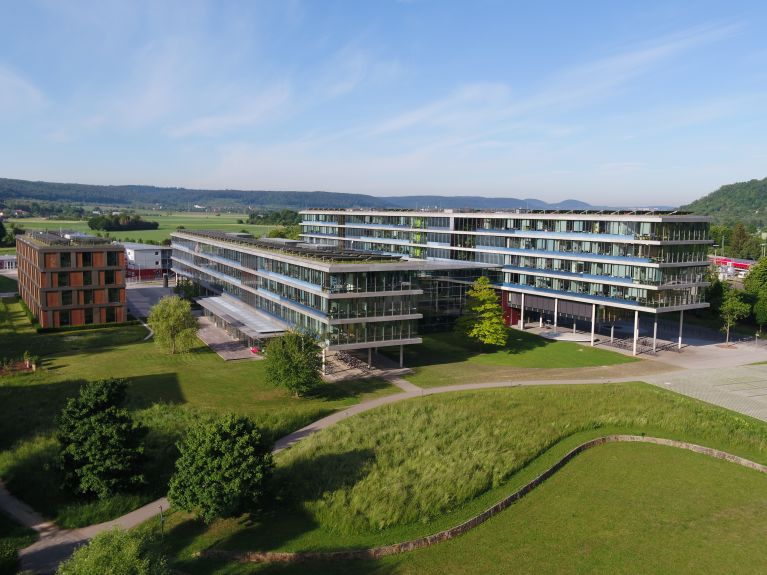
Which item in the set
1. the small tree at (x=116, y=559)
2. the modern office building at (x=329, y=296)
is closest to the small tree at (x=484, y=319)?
the modern office building at (x=329, y=296)

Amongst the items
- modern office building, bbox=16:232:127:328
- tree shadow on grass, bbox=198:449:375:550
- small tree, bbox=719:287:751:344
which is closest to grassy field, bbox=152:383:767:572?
tree shadow on grass, bbox=198:449:375:550

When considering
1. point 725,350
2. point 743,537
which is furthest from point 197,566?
point 725,350

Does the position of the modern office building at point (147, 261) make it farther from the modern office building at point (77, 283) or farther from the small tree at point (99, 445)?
the small tree at point (99, 445)

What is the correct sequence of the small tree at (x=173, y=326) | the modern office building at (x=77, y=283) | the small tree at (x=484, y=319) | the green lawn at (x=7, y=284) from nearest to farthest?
the small tree at (x=173, y=326)
the small tree at (x=484, y=319)
the modern office building at (x=77, y=283)
the green lawn at (x=7, y=284)

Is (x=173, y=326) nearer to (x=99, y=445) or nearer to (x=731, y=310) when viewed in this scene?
(x=99, y=445)

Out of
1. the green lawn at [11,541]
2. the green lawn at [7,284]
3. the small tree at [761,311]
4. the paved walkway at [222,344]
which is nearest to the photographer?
the green lawn at [11,541]

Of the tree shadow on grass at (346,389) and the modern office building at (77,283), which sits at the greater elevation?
the modern office building at (77,283)

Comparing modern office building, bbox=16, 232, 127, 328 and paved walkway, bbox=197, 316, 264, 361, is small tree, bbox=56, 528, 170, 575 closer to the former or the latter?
paved walkway, bbox=197, 316, 264, 361

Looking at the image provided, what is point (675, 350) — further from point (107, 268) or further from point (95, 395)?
point (107, 268)

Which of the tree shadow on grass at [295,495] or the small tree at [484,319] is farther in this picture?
the small tree at [484,319]
